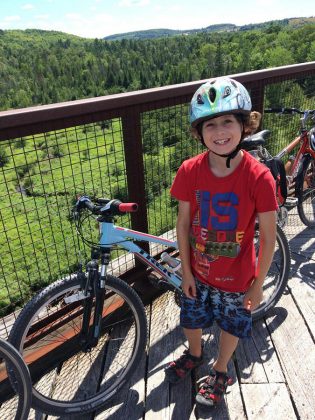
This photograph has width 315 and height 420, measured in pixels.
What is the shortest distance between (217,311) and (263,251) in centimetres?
45

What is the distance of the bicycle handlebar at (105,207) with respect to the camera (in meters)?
1.99

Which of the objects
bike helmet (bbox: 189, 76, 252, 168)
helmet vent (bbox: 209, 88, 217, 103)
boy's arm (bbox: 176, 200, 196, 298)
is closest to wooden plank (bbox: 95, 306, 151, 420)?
boy's arm (bbox: 176, 200, 196, 298)

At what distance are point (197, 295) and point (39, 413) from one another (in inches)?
43.1

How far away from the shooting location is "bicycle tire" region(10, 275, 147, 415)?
83.7 inches

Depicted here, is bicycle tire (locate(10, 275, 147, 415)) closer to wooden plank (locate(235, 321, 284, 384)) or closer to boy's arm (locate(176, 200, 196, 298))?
boy's arm (locate(176, 200, 196, 298))

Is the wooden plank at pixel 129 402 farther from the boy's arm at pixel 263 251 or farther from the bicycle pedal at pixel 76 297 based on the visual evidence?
the boy's arm at pixel 263 251

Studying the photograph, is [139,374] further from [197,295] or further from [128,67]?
[128,67]

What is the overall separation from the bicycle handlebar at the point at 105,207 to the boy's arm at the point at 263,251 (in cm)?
61

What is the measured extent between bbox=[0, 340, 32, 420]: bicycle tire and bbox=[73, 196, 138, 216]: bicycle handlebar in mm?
704

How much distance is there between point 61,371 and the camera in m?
2.49

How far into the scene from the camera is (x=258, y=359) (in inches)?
97.8

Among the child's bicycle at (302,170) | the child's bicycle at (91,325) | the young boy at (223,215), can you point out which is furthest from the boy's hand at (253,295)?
the child's bicycle at (302,170)

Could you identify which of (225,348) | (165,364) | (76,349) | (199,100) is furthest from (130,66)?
(225,348)

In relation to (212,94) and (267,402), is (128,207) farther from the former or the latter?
(267,402)
